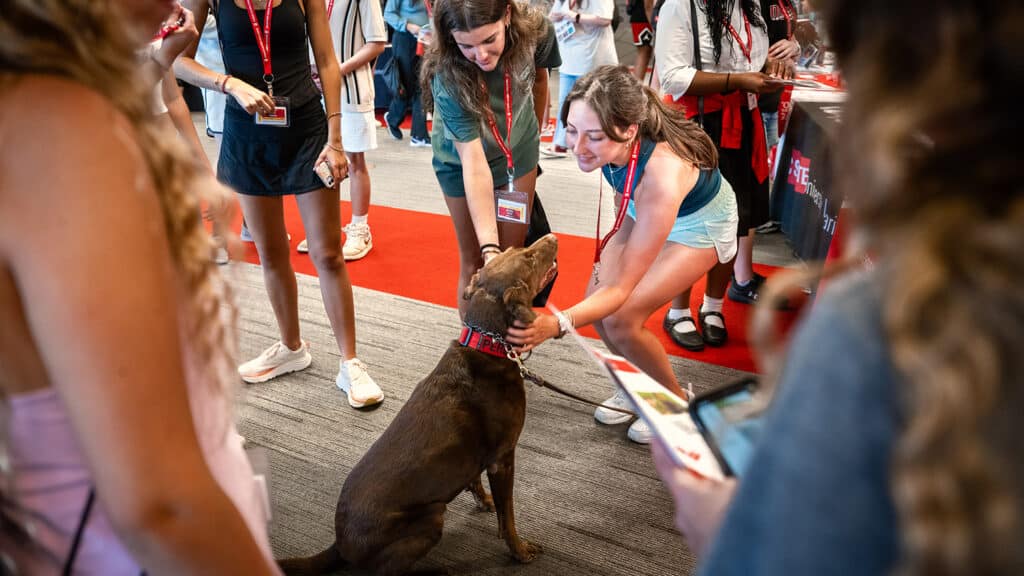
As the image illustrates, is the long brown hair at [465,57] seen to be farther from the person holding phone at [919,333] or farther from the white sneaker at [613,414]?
the person holding phone at [919,333]

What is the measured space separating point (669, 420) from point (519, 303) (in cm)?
125

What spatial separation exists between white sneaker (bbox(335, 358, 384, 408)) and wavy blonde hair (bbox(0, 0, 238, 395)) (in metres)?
2.32

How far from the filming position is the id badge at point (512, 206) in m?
3.15

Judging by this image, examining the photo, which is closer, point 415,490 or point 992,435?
point 992,435

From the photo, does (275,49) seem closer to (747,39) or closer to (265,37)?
(265,37)

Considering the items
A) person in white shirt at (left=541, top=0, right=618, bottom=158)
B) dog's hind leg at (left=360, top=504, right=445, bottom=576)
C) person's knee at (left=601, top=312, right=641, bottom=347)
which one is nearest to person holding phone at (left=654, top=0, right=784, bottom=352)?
person's knee at (left=601, top=312, right=641, bottom=347)

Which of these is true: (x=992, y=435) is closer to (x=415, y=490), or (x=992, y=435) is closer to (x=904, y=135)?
(x=904, y=135)

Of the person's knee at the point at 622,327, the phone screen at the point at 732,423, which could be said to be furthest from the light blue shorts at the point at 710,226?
the phone screen at the point at 732,423

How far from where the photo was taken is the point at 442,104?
3055 mm

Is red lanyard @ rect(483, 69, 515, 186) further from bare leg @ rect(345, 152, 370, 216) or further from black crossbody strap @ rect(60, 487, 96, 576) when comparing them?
black crossbody strap @ rect(60, 487, 96, 576)

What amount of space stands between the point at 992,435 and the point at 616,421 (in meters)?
2.70

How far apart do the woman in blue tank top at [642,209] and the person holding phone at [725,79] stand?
732 millimetres

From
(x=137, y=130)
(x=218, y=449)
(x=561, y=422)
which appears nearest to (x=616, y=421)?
(x=561, y=422)

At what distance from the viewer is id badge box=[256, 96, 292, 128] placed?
9.59ft
